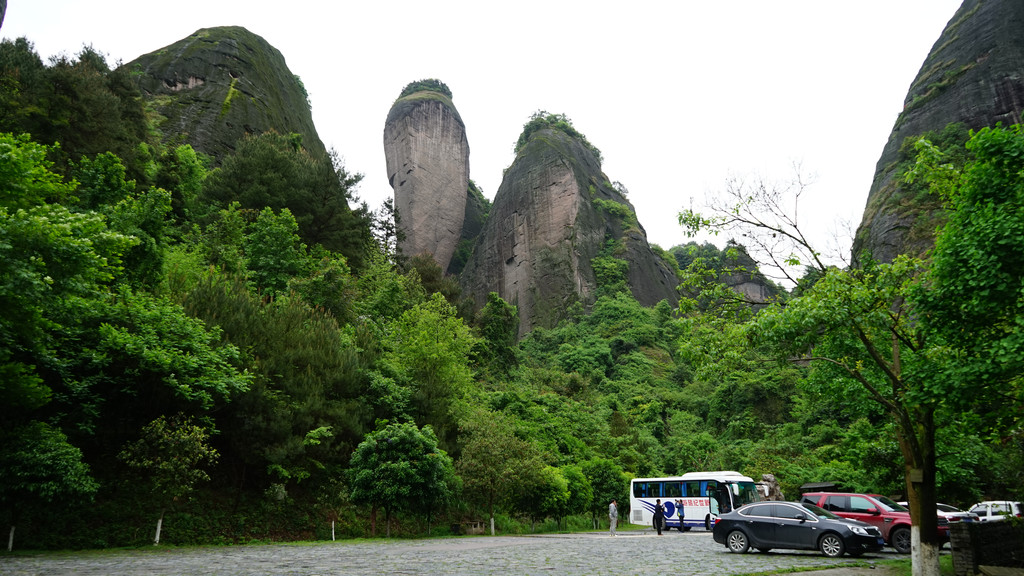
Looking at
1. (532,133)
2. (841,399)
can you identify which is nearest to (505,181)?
(532,133)

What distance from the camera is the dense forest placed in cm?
977

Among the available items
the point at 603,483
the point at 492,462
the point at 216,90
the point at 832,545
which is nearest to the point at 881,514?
the point at 832,545

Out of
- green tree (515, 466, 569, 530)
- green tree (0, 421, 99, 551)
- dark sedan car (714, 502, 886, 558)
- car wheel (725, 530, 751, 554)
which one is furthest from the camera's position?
green tree (515, 466, 569, 530)

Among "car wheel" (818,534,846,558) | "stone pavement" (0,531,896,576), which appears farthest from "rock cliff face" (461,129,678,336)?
"stone pavement" (0,531,896,576)

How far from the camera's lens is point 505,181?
83938mm

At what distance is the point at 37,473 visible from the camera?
1267 cm

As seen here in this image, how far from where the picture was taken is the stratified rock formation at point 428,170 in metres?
83.2

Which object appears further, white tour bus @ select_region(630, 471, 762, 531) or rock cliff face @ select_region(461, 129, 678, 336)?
rock cliff face @ select_region(461, 129, 678, 336)

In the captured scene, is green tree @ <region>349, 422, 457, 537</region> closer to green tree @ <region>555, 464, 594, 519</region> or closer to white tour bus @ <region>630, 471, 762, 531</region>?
green tree @ <region>555, 464, 594, 519</region>

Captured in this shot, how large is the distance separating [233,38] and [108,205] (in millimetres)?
36173

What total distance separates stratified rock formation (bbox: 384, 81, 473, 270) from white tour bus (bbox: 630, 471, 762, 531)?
56716mm

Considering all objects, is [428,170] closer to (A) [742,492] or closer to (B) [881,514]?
(A) [742,492]

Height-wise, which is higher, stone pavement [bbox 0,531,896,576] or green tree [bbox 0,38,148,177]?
green tree [bbox 0,38,148,177]

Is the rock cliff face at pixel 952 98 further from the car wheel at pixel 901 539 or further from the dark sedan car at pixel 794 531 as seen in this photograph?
the dark sedan car at pixel 794 531
